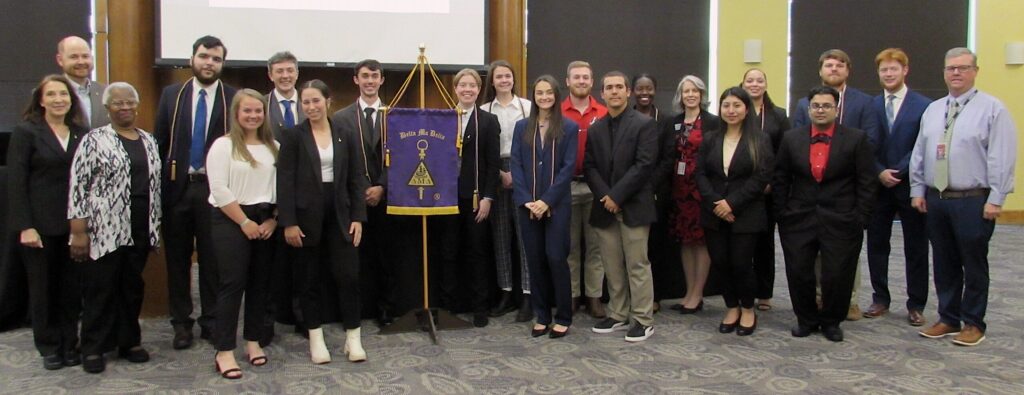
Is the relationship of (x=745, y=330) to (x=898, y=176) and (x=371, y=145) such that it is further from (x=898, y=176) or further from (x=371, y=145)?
(x=371, y=145)

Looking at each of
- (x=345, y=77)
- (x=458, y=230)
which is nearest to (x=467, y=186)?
(x=458, y=230)

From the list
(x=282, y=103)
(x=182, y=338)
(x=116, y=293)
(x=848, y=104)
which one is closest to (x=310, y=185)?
(x=282, y=103)

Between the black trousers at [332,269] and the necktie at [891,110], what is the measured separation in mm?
3009

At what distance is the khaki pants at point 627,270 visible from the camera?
3779mm

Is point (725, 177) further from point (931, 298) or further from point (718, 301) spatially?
point (931, 298)

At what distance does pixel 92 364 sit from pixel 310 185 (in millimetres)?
1230

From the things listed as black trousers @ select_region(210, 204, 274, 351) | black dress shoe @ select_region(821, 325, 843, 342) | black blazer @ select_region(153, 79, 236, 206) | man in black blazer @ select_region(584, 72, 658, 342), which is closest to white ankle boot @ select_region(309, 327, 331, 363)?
black trousers @ select_region(210, 204, 274, 351)

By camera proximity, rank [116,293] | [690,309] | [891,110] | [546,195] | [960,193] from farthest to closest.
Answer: [690,309] < [891,110] < [546,195] < [960,193] < [116,293]

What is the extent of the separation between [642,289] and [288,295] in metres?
1.85

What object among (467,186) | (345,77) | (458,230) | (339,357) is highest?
(345,77)

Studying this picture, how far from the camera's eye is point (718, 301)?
464 centimetres

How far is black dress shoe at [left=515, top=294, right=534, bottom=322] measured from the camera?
162 inches

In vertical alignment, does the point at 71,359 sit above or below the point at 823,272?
below

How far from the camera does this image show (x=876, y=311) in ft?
13.8
